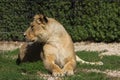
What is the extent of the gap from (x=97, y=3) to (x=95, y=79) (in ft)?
20.0

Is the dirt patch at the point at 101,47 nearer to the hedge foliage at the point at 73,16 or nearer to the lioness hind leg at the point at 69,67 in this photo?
the hedge foliage at the point at 73,16

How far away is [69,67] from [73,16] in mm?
5681

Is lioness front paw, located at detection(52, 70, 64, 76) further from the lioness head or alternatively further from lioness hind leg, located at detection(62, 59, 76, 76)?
the lioness head

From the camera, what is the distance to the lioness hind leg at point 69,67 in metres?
9.16

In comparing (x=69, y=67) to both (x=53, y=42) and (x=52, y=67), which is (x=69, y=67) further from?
(x=53, y=42)

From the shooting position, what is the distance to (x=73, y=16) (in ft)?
48.8

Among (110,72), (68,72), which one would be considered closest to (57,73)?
(68,72)

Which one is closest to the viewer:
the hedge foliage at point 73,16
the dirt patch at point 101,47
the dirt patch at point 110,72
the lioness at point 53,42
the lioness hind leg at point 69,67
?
the lioness hind leg at point 69,67

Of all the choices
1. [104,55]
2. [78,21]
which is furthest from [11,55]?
[78,21]

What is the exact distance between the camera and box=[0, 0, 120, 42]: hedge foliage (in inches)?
568

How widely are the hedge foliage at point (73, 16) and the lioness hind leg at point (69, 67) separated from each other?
4.99 m

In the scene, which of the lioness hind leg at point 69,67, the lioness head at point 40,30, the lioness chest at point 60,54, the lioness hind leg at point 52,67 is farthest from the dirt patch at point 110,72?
the lioness head at point 40,30

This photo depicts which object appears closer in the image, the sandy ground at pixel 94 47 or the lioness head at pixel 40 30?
the lioness head at pixel 40 30

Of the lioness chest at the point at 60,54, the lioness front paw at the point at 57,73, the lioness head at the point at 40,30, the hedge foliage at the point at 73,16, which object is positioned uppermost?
the lioness head at the point at 40,30
